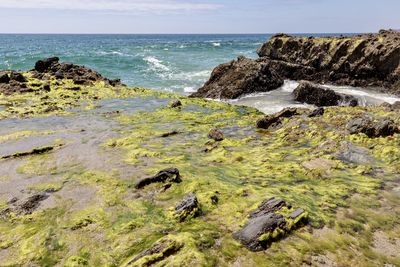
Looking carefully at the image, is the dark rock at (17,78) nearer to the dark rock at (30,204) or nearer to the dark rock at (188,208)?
the dark rock at (30,204)

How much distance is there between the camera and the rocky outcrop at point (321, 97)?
1069 inches

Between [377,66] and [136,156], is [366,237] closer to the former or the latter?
[136,156]

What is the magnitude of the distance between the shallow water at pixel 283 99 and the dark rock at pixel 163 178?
15.3 meters

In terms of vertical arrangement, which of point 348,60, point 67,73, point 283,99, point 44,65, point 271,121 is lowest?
point 283,99

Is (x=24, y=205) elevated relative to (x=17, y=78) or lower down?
lower down

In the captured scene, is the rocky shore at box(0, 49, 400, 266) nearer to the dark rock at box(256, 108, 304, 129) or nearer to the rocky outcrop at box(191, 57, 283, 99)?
the dark rock at box(256, 108, 304, 129)

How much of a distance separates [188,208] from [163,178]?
7.33ft

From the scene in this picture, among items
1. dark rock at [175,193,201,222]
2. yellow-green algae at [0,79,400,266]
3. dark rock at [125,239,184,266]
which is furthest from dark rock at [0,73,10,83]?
dark rock at [125,239,184,266]

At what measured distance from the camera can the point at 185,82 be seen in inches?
1732

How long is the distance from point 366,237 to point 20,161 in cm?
1244

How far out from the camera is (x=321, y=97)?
27.5 meters

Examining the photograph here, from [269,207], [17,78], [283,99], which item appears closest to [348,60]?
[283,99]

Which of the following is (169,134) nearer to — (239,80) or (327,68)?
(239,80)

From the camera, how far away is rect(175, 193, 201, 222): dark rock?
9648 mm
